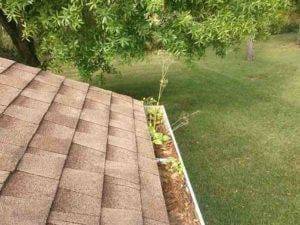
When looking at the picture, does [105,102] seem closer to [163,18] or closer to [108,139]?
[108,139]

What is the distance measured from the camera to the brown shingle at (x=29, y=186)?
3.21 m

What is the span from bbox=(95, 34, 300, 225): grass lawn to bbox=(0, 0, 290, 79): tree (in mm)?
3358

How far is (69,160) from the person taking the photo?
13.7 feet

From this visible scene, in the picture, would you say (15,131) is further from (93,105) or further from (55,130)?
(93,105)

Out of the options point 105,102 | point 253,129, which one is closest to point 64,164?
point 105,102

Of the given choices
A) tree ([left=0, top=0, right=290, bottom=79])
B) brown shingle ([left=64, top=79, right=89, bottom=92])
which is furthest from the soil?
tree ([left=0, top=0, right=290, bottom=79])

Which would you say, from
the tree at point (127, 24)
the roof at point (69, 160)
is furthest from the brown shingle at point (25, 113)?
the tree at point (127, 24)

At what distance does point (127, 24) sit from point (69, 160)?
9.13 m

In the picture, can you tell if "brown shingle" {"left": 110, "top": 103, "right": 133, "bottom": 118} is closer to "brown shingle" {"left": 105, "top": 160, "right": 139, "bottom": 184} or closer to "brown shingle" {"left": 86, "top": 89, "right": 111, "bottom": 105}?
"brown shingle" {"left": 86, "top": 89, "right": 111, "bottom": 105}

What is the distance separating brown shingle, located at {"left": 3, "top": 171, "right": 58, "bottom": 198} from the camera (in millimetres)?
3215

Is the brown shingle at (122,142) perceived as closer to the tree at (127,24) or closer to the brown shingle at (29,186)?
the brown shingle at (29,186)

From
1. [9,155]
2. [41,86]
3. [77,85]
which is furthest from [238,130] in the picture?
[9,155]

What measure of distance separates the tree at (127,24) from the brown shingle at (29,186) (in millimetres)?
8172

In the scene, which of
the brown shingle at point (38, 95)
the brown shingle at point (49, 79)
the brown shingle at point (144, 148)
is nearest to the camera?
the brown shingle at point (144, 148)
